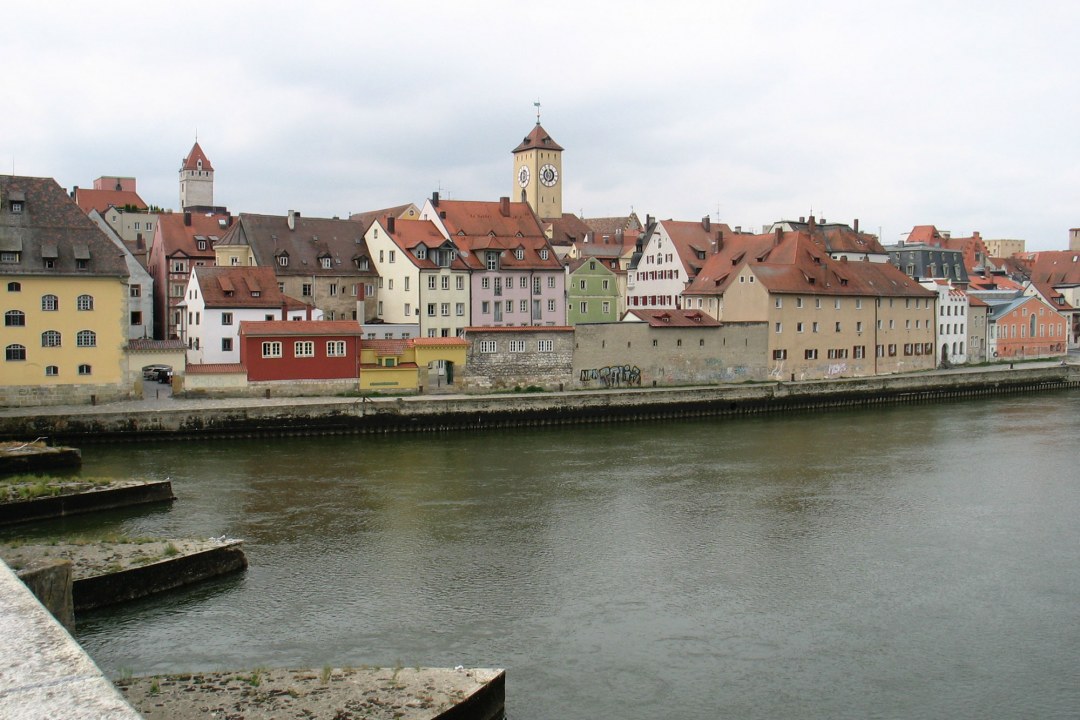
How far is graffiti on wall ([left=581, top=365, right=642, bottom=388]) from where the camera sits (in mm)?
39656

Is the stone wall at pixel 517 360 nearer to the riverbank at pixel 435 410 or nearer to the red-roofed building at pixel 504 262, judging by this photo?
the riverbank at pixel 435 410

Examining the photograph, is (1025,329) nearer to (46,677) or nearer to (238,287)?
(238,287)

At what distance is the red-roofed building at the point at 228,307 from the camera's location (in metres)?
37.0

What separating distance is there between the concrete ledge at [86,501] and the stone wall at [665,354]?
67.2 ft

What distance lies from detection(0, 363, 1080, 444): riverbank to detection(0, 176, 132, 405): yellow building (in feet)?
3.91

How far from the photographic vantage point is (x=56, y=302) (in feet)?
104

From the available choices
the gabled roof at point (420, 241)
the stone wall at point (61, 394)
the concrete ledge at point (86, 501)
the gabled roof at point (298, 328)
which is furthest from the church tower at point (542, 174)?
the concrete ledge at point (86, 501)

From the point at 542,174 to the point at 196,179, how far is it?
34.1 m

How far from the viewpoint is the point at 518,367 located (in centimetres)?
3856

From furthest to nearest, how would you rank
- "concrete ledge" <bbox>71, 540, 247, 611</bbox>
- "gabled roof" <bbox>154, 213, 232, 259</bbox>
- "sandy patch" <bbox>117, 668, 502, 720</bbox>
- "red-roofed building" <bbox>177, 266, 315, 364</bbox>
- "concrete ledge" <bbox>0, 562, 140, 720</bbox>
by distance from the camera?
1. "gabled roof" <bbox>154, 213, 232, 259</bbox>
2. "red-roofed building" <bbox>177, 266, 315, 364</bbox>
3. "concrete ledge" <bbox>71, 540, 247, 611</bbox>
4. "sandy patch" <bbox>117, 668, 502, 720</bbox>
5. "concrete ledge" <bbox>0, 562, 140, 720</bbox>

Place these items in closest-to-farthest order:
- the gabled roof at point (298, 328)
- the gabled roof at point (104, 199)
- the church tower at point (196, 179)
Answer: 1. the gabled roof at point (298, 328)
2. the gabled roof at point (104, 199)
3. the church tower at point (196, 179)

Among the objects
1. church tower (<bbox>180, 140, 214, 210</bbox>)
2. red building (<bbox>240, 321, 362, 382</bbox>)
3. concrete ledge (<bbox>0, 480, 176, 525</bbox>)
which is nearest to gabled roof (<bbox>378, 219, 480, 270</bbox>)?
red building (<bbox>240, 321, 362, 382</bbox>)

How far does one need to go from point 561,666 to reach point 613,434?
21.1m

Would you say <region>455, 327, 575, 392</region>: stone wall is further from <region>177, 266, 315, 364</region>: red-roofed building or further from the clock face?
the clock face
